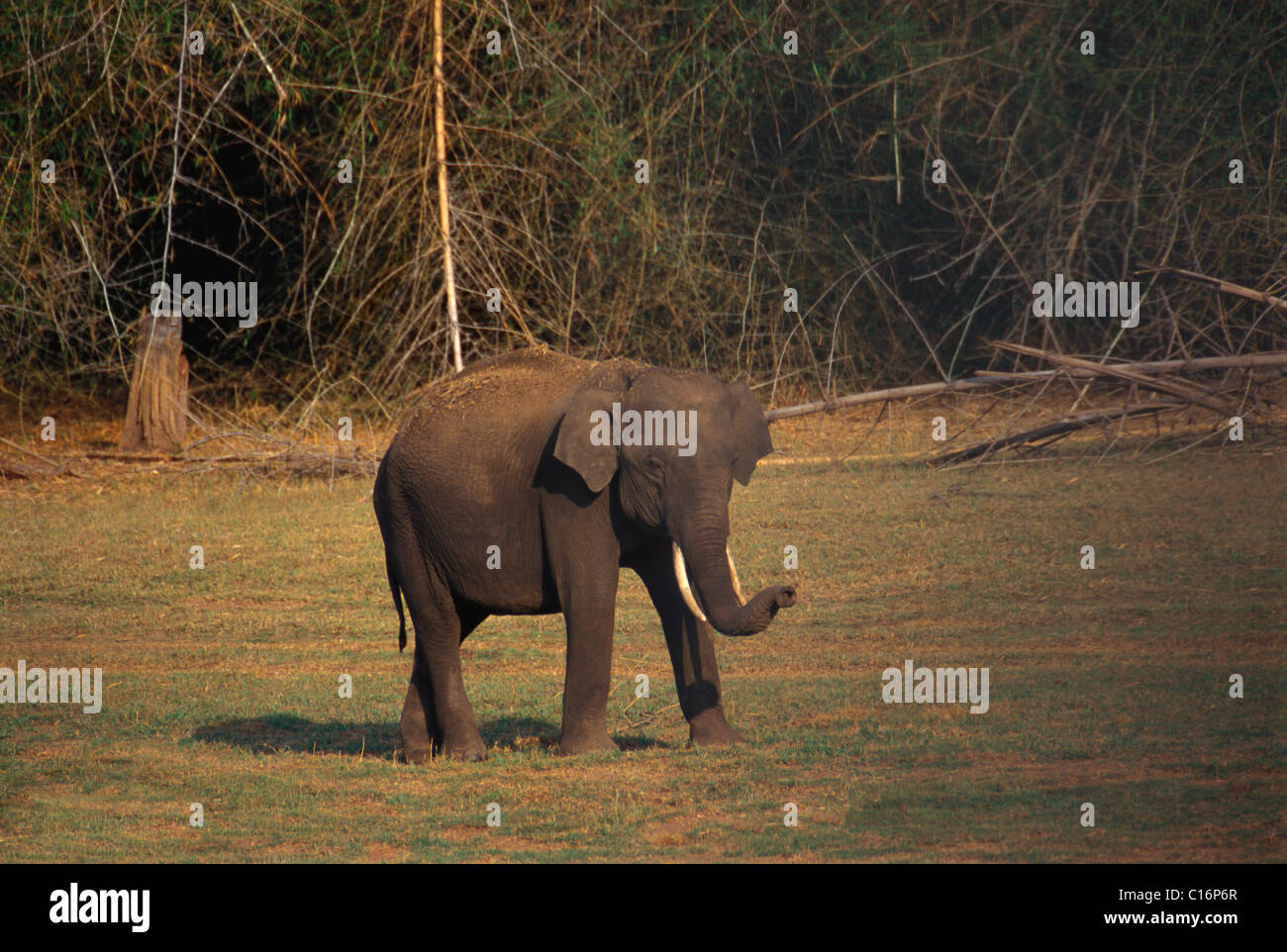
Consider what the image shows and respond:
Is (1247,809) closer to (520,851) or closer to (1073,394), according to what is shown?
(520,851)

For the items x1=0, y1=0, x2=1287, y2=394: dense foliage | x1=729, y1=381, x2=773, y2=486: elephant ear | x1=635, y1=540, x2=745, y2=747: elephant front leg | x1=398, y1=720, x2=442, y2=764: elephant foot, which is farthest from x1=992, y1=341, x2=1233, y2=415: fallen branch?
x1=398, y1=720, x2=442, y2=764: elephant foot

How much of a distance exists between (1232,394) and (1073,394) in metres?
2.18

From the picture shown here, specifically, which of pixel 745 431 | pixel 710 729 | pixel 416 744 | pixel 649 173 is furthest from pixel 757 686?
pixel 649 173

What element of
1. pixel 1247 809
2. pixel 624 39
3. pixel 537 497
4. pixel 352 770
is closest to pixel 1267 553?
pixel 1247 809

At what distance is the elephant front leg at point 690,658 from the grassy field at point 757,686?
158 mm

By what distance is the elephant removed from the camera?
8273mm

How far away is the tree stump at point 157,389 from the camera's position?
1914 cm

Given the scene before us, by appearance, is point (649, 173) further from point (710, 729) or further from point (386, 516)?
point (710, 729)

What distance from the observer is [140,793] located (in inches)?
331

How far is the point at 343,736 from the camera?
9.59m

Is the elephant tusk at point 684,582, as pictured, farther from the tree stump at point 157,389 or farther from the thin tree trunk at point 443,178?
the tree stump at point 157,389

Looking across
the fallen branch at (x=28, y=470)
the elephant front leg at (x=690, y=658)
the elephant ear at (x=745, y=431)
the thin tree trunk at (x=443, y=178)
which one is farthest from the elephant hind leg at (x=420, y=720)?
the fallen branch at (x=28, y=470)

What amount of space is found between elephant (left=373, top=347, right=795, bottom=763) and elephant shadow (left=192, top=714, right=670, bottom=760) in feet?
1.15

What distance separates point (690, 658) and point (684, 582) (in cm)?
53
